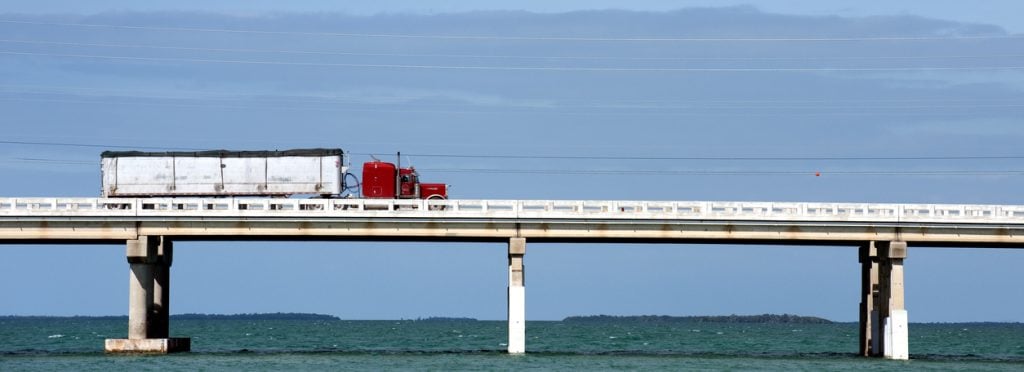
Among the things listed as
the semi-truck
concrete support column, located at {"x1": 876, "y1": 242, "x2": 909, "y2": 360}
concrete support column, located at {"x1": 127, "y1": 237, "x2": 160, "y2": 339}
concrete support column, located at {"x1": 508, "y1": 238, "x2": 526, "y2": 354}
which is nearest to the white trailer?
the semi-truck

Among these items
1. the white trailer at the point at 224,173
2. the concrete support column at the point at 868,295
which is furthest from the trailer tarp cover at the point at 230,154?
the concrete support column at the point at 868,295

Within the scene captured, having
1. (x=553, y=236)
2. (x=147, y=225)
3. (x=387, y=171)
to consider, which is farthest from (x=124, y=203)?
(x=553, y=236)

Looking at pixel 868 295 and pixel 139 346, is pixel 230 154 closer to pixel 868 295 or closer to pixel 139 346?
pixel 139 346

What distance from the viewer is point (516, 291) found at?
6581 cm

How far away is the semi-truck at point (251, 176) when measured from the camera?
70.8 meters

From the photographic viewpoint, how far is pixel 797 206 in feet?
215

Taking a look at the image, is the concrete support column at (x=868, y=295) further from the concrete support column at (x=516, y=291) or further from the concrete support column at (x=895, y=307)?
the concrete support column at (x=516, y=291)

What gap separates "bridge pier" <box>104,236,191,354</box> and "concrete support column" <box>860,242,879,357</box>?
3166 cm

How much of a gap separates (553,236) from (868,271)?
52.2 feet

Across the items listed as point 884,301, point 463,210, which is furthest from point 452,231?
point 884,301

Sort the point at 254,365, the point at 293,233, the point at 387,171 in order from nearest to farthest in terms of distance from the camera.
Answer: the point at 254,365 < the point at 293,233 < the point at 387,171

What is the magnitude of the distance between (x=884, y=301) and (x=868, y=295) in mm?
3879

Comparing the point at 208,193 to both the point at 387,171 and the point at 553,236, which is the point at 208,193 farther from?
the point at 553,236

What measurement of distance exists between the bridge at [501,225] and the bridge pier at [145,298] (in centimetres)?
4
